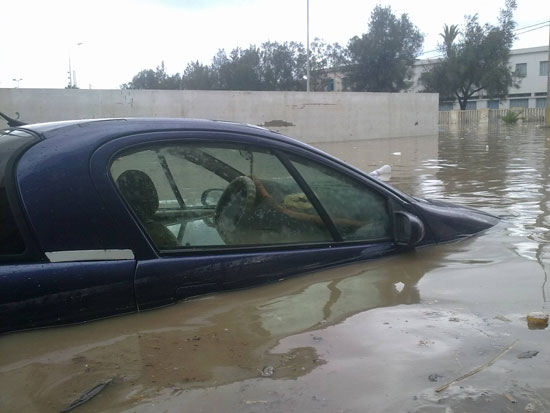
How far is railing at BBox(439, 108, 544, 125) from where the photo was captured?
A: 4653 cm

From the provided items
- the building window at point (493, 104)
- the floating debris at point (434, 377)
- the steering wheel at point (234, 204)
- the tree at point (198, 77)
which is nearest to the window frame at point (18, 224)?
the steering wheel at point (234, 204)

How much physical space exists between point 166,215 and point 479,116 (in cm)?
4821

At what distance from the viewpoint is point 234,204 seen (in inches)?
122

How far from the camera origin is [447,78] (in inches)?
2160

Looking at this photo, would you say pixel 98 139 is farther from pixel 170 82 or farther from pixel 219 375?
pixel 170 82

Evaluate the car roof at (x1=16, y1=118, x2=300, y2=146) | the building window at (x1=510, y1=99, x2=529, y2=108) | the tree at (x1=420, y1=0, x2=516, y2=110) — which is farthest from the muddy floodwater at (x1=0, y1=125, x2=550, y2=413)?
the building window at (x1=510, y1=99, x2=529, y2=108)

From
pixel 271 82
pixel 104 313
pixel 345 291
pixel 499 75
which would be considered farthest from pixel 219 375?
pixel 499 75

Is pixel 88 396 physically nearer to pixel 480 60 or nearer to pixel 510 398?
pixel 510 398

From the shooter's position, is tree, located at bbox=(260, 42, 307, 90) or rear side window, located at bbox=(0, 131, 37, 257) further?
tree, located at bbox=(260, 42, 307, 90)

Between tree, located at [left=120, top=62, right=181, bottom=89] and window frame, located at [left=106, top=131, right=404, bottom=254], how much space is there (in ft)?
183

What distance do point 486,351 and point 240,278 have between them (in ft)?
4.10

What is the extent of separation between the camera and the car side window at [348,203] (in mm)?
3197

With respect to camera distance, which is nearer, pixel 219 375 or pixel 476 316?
pixel 219 375

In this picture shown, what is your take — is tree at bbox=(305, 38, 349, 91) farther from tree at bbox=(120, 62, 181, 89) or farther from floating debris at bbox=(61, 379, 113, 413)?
floating debris at bbox=(61, 379, 113, 413)
